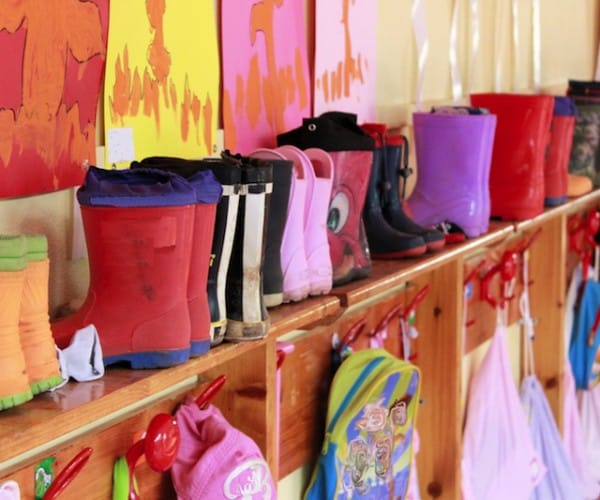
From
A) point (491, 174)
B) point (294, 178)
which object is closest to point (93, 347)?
point (294, 178)

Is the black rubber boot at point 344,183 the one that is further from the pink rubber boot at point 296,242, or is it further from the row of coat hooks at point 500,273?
the row of coat hooks at point 500,273

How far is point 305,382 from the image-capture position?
1767 millimetres

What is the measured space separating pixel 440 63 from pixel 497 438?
767 mm

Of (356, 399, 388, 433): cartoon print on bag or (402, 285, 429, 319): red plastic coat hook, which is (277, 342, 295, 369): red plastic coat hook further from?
(402, 285, 429, 319): red plastic coat hook

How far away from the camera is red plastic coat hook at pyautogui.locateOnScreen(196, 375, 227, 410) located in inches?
55.1

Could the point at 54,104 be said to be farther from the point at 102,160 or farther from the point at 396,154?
the point at 396,154

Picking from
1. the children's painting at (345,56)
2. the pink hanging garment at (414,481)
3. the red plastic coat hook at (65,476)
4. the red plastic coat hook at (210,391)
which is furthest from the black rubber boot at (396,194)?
the red plastic coat hook at (65,476)

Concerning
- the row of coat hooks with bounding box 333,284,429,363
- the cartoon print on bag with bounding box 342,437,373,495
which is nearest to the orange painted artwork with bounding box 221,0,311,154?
the row of coat hooks with bounding box 333,284,429,363

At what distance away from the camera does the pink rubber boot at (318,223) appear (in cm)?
144

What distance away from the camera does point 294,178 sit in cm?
137

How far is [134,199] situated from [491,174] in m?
1.22

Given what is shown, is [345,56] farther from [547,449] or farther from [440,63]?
[547,449]

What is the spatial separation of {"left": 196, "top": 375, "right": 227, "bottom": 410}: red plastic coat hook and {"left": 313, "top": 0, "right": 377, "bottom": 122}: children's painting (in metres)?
0.55

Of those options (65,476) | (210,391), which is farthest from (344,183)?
(65,476)
